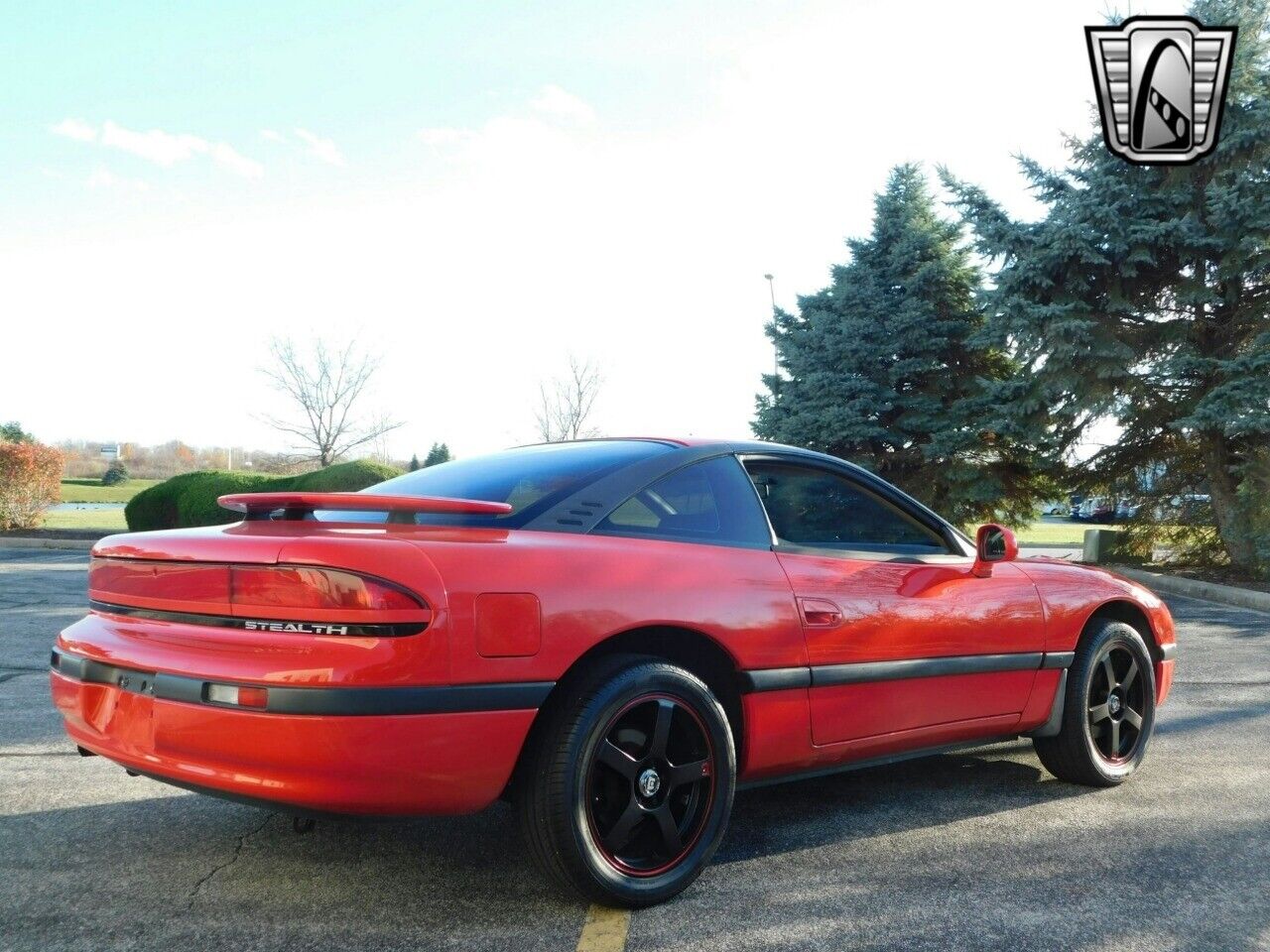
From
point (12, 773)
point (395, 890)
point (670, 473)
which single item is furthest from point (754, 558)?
point (12, 773)

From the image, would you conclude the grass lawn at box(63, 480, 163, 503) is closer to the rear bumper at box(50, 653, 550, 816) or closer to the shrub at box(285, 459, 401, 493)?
the shrub at box(285, 459, 401, 493)

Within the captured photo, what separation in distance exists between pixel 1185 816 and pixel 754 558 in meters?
2.06

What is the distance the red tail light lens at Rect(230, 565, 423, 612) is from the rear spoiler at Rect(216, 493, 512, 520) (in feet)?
1.15

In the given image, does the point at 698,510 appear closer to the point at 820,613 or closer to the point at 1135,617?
the point at 820,613

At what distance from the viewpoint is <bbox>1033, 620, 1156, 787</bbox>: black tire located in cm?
439

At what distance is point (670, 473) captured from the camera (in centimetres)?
350

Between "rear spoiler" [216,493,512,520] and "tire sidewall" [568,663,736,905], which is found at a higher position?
"rear spoiler" [216,493,512,520]

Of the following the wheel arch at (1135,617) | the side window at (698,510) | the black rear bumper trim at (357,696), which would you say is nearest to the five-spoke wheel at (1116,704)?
the wheel arch at (1135,617)

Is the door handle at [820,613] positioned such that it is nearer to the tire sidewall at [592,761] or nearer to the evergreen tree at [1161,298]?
the tire sidewall at [592,761]

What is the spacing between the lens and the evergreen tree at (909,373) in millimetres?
18422

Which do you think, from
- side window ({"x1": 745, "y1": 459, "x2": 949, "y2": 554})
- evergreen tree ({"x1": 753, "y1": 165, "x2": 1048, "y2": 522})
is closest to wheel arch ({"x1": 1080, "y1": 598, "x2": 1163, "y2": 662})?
side window ({"x1": 745, "y1": 459, "x2": 949, "y2": 554})

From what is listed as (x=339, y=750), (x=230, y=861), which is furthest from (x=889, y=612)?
(x=230, y=861)

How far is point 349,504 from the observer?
10.1 ft

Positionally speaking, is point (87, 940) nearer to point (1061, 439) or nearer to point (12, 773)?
point (12, 773)
